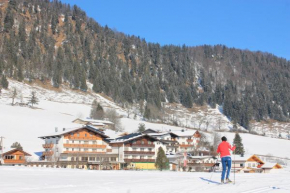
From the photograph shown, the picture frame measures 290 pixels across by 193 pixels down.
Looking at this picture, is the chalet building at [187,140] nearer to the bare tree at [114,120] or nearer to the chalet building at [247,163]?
the bare tree at [114,120]

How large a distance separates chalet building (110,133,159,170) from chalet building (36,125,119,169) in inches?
75.0

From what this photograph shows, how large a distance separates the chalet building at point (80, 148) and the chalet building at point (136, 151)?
6.25ft

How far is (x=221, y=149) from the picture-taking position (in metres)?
15.4

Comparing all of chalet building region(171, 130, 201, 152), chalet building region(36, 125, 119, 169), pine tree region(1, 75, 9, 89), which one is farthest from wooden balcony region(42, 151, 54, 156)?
pine tree region(1, 75, 9, 89)

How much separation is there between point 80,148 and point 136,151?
12.1 meters

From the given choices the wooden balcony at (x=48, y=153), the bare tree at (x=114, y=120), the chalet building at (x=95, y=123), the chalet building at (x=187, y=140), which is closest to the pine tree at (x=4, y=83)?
the bare tree at (x=114, y=120)

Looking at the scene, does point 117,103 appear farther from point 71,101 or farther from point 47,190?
point 47,190

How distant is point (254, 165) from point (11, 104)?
86068 millimetres

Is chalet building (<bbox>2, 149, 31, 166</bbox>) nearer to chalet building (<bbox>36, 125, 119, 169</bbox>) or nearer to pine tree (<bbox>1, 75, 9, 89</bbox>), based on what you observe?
chalet building (<bbox>36, 125, 119, 169</bbox>)

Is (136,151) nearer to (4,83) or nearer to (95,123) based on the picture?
(95,123)

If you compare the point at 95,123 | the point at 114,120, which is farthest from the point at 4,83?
the point at 95,123

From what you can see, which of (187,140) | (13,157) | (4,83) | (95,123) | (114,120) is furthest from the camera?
(4,83)

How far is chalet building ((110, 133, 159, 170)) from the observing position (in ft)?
269

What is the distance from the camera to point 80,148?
82.9 meters
